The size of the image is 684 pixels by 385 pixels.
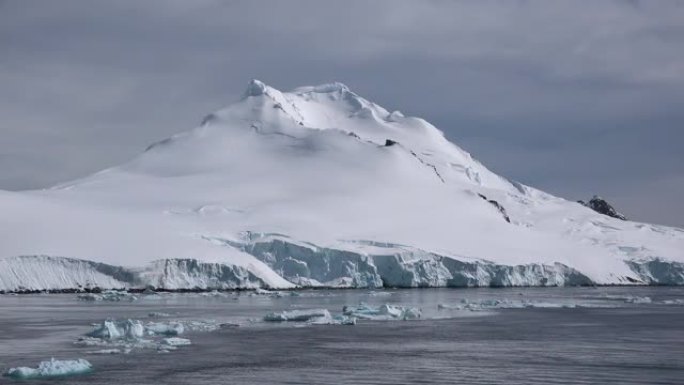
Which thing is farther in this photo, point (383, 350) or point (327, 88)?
point (327, 88)

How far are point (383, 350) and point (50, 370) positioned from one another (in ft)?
34.8

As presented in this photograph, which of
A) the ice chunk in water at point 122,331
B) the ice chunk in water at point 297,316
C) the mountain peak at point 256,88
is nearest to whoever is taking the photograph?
the ice chunk in water at point 122,331

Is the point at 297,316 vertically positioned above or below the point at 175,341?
above

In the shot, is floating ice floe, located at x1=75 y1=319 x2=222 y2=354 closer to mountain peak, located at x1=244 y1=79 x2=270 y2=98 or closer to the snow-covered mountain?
the snow-covered mountain

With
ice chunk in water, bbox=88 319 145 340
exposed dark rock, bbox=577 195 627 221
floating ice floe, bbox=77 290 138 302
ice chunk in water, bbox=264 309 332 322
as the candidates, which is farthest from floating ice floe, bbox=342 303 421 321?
exposed dark rock, bbox=577 195 627 221

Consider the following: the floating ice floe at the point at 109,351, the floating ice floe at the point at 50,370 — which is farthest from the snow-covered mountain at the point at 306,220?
the floating ice floe at the point at 50,370

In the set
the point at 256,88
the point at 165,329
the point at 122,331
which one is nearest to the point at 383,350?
the point at 165,329

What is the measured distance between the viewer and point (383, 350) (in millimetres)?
28938

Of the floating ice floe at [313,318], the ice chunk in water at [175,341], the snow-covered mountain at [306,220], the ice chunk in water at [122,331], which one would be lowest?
the ice chunk in water at [175,341]

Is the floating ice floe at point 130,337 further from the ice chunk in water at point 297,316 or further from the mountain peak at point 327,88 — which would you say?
the mountain peak at point 327,88

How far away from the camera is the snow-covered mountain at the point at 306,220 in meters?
69.9

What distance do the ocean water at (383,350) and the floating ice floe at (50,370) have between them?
1.17ft

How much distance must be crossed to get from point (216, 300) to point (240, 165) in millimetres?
53131

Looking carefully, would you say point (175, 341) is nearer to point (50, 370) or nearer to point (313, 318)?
point (50, 370)
